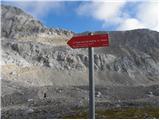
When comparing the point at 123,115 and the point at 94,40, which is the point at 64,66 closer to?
the point at 123,115

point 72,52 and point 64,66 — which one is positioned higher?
point 72,52

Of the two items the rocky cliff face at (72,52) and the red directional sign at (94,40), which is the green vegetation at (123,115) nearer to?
the red directional sign at (94,40)

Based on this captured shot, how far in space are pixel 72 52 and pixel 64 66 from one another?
867cm

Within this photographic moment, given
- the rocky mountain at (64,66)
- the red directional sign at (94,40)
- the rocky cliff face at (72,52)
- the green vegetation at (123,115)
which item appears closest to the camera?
the red directional sign at (94,40)

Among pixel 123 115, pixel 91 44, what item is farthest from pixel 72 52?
pixel 91 44

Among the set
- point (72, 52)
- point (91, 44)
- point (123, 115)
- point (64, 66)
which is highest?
point (72, 52)

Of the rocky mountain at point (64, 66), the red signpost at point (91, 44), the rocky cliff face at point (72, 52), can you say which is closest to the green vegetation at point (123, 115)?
the rocky mountain at point (64, 66)

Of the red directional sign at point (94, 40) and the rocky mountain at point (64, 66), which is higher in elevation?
the rocky mountain at point (64, 66)

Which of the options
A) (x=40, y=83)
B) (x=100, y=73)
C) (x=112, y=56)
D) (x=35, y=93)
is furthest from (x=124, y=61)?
(x=35, y=93)

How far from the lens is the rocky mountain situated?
234 ft

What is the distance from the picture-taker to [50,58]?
113750 mm

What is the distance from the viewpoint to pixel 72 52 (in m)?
122

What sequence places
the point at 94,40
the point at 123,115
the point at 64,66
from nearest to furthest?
the point at 94,40, the point at 123,115, the point at 64,66

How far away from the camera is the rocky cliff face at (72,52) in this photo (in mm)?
112000
